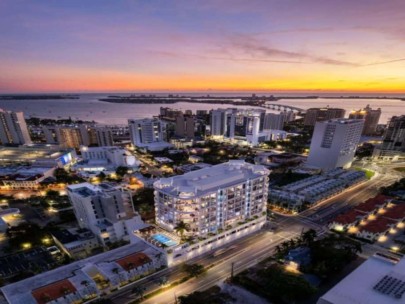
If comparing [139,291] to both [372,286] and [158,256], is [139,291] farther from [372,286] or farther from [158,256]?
[372,286]

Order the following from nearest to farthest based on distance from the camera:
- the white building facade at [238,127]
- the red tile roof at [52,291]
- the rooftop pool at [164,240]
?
the red tile roof at [52,291] → the rooftop pool at [164,240] → the white building facade at [238,127]

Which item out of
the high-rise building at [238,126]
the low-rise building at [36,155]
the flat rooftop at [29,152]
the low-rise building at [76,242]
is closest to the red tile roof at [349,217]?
the low-rise building at [76,242]

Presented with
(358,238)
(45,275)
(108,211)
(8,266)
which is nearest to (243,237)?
(358,238)

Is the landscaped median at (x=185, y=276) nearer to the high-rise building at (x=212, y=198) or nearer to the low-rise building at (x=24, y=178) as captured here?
the high-rise building at (x=212, y=198)

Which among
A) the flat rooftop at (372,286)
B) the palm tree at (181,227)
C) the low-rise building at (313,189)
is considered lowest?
the low-rise building at (313,189)

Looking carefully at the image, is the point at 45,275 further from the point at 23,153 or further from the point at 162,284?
the point at 23,153

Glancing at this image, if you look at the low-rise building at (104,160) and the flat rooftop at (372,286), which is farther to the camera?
the low-rise building at (104,160)

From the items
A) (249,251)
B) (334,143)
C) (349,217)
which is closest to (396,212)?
(349,217)

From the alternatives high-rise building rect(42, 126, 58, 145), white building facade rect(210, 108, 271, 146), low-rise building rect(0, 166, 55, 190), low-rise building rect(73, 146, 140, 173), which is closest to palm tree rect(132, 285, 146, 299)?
low-rise building rect(0, 166, 55, 190)
